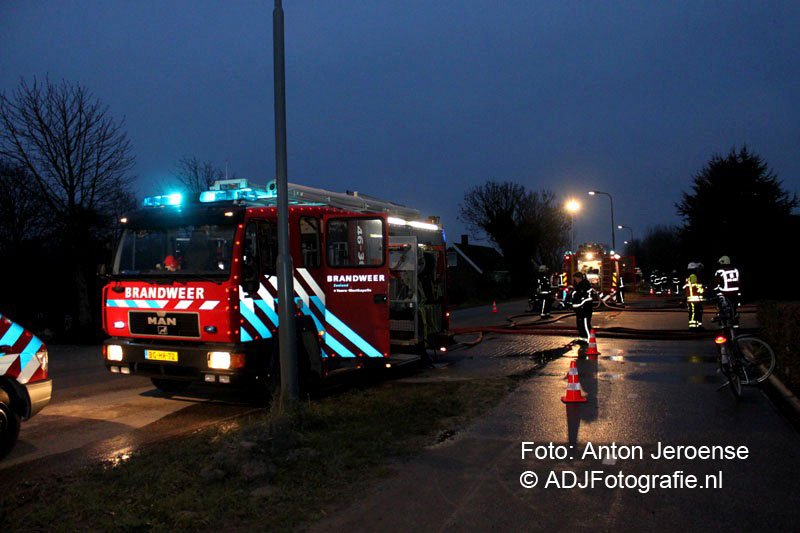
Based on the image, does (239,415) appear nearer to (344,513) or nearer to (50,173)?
(344,513)

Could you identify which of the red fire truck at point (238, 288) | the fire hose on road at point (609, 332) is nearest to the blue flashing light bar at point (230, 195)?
the red fire truck at point (238, 288)

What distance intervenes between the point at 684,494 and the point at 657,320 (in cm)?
1745

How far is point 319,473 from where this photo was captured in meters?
5.55

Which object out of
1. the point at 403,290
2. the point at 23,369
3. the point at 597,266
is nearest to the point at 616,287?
the point at 597,266

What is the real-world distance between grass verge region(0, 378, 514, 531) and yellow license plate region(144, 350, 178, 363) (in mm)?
1172

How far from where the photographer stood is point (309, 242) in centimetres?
913

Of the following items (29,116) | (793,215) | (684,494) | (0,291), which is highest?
(29,116)

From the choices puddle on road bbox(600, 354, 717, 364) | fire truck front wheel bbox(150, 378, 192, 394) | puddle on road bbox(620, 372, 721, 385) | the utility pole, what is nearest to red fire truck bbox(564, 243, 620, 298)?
puddle on road bbox(600, 354, 717, 364)

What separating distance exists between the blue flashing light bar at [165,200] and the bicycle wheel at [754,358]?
777 cm

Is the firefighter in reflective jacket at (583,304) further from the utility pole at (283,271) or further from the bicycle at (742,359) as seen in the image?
the utility pole at (283,271)

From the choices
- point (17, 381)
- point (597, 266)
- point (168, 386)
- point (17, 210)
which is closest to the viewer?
point (17, 381)

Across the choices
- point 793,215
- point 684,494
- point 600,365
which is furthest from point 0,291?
point 793,215

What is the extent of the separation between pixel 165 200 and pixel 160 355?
7.02 feet

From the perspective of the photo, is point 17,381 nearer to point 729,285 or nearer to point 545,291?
point 729,285
